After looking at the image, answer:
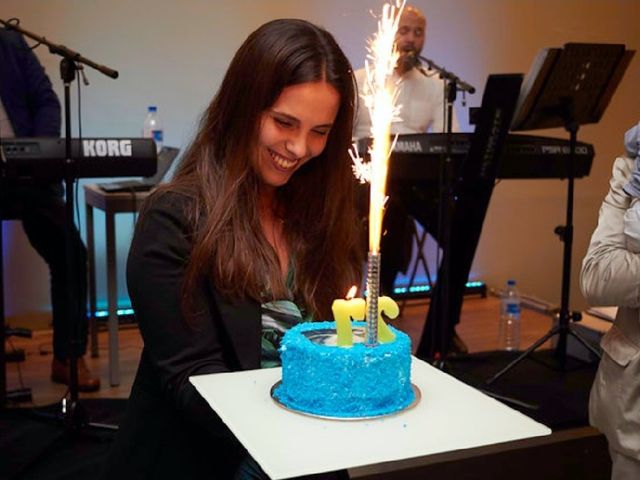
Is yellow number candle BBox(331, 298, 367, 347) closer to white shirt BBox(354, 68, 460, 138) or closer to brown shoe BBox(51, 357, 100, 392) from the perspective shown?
brown shoe BBox(51, 357, 100, 392)

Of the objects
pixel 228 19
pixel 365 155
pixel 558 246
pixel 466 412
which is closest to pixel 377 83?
pixel 466 412

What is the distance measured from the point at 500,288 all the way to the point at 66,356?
2843 mm

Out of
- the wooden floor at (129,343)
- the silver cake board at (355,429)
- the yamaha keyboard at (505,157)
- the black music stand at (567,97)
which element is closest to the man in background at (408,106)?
the wooden floor at (129,343)

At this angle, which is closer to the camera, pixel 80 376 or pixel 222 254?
pixel 222 254

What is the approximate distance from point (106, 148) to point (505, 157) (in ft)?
5.37

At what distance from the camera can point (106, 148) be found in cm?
298

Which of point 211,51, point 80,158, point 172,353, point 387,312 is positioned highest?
point 211,51

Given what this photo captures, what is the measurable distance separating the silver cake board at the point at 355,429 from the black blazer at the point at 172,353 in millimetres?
222

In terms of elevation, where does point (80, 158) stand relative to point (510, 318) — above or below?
above

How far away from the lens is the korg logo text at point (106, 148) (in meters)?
2.95

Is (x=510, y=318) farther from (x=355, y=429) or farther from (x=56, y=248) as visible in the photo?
(x=355, y=429)

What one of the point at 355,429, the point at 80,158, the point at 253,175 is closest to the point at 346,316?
the point at 355,429

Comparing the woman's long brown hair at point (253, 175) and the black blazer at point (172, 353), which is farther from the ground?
the woman's long brown hair at point (253, 175)

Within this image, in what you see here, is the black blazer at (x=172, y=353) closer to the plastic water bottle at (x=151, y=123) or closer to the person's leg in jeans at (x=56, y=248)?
the person's leg in jeans at (x=56, y=248)
